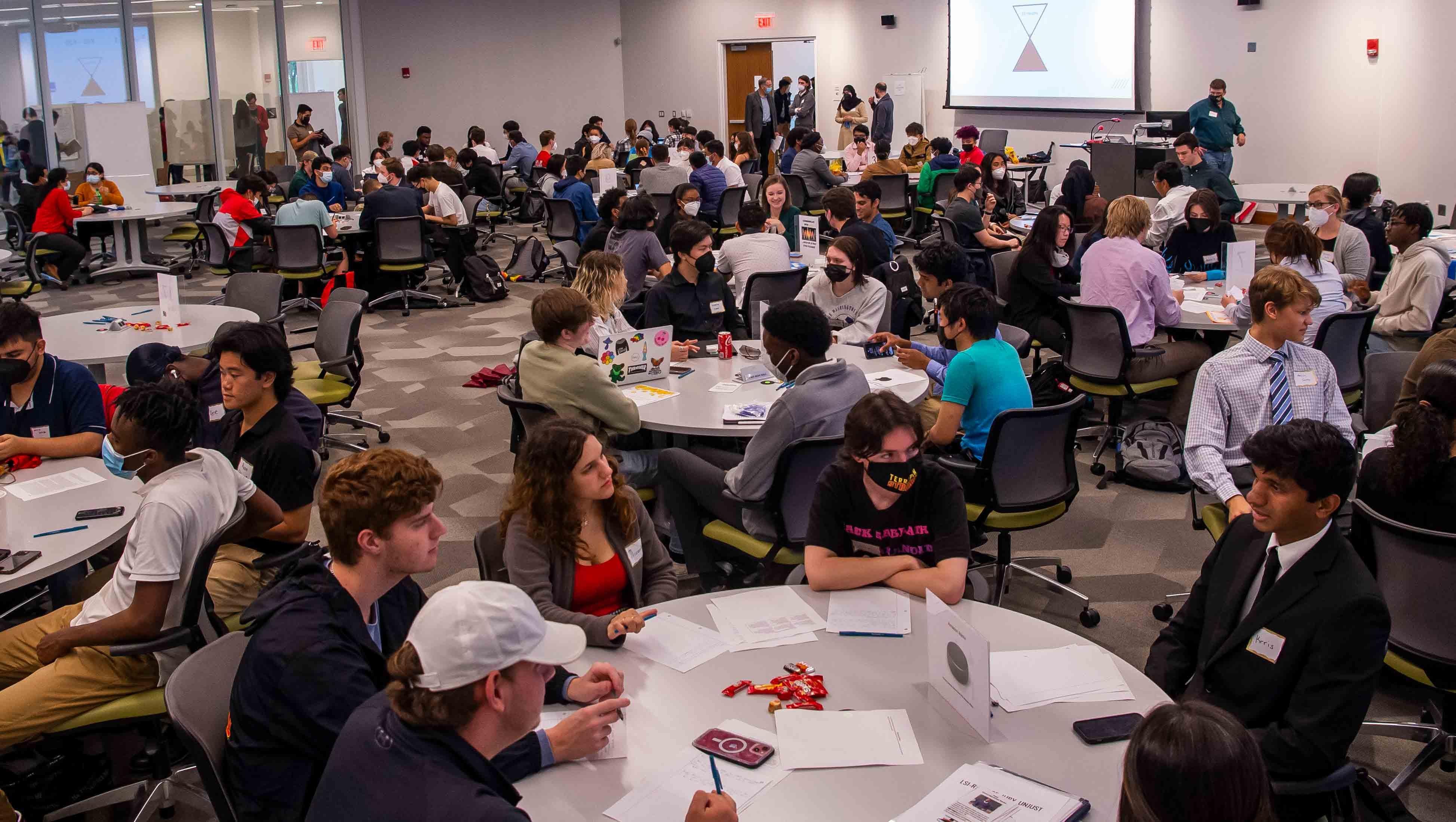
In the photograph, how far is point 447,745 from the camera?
1.72 m

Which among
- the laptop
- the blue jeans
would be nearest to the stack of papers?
the laptop

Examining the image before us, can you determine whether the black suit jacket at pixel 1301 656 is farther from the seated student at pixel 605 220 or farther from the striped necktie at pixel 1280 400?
the seated student at pixel 605 220

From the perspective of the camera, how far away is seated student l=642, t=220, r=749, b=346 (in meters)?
6.23

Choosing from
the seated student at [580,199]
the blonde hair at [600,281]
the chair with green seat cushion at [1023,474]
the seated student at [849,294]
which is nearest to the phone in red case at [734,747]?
the chair with green seat cushion at [1023,474]

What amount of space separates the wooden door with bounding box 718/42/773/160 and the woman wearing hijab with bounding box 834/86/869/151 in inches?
97.8

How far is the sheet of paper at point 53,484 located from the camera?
152 inches

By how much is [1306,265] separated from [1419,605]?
3.03 metres

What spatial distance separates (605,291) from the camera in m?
5.56

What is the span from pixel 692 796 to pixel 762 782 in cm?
14

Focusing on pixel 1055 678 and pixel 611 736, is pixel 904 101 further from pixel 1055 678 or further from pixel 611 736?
pixel 611 736

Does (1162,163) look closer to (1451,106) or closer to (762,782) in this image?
(1451,106)

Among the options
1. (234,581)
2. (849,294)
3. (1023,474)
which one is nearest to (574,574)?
(234,581)

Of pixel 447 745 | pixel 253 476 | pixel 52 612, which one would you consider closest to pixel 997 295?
pixel 253 476

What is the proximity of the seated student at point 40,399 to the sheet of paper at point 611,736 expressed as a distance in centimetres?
280
